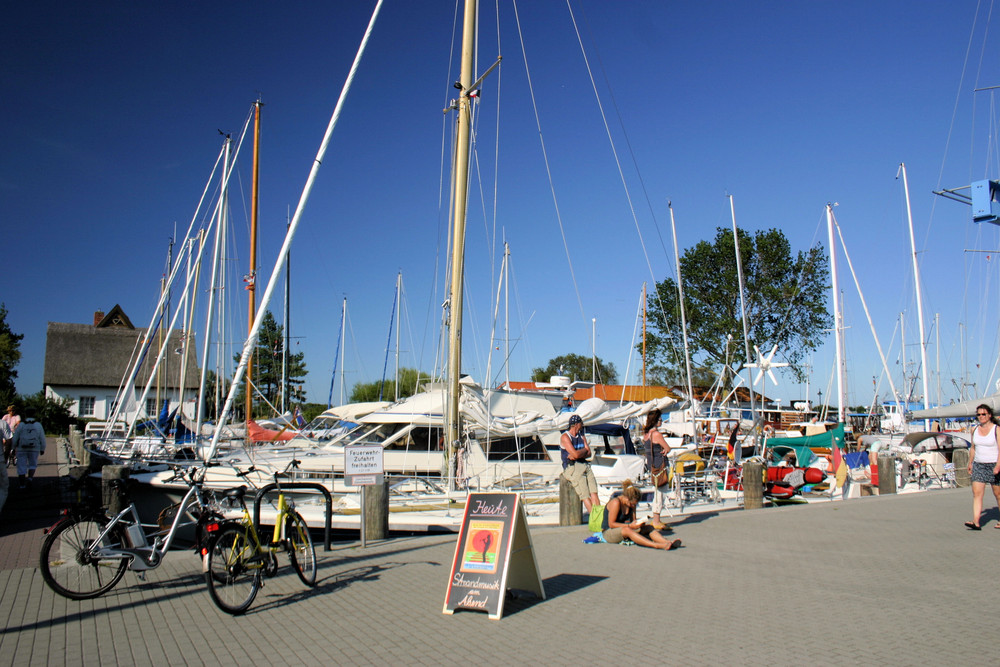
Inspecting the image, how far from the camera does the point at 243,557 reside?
6.35 metres

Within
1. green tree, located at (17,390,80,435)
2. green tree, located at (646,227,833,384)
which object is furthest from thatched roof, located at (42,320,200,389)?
green tree, located at (646,227,833,384)

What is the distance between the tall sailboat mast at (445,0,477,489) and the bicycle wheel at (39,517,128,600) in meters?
7.08

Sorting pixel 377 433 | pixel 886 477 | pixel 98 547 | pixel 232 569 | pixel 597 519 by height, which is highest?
pixel 377 433

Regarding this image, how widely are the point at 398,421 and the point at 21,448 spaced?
9.04 metres

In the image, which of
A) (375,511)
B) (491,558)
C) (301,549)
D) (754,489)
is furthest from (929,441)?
(301,549)

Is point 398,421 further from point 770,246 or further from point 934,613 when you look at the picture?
point 770,246

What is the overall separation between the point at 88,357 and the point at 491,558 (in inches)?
2601

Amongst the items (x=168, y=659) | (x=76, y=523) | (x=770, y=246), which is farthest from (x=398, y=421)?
(x=770, y=246)

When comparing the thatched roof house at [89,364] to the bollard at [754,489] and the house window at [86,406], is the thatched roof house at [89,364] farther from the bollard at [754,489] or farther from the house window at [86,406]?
the bollard at [754,489]

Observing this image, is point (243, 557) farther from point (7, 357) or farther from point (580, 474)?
point (7, 357)

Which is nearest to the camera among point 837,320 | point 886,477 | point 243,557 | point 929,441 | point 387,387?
point 243,557

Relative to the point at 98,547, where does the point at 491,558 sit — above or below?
below

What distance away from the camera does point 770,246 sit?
5256 centimetres

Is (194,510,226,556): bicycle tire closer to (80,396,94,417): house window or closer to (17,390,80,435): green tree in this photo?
(17,390,80,435): green tree
